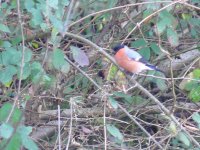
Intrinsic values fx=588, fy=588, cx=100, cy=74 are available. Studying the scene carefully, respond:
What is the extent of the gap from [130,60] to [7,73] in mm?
1198

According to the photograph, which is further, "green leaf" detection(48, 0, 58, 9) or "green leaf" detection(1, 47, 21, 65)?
"green leaf" detection(1, 47, 21, 65)

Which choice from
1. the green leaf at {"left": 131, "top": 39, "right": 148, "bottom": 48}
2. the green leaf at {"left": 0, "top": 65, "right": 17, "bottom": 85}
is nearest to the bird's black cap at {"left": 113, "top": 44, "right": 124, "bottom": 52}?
the green leaf at {"left": 131, "top": 39, "right": 148, "bottom": 48}

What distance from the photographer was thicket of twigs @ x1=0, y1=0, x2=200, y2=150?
2.86 m

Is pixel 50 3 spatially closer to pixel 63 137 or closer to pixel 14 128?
pixel 14 128

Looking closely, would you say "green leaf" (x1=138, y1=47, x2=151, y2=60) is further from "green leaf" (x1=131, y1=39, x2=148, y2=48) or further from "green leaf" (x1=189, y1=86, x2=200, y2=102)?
"green leaf" (x1=189, y1=86, x2=200, y2=102)

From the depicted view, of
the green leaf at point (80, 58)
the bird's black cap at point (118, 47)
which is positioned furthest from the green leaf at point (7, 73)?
the bird's black cap at point (118, 47)

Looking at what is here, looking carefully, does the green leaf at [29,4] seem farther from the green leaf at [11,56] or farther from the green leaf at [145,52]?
the green leaf at [145,52]

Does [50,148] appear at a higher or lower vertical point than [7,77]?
lower

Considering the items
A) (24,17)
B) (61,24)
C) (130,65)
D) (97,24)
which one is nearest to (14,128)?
(61,24)

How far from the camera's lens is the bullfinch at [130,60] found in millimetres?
3496

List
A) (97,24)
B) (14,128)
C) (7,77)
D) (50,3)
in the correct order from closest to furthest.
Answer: (14,128), (50,3), (7,77), (97,24)

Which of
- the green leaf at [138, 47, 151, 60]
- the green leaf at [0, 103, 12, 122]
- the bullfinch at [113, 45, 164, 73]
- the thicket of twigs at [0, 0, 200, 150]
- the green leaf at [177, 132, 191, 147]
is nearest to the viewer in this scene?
the green leaf at [0, 103, 12, 122]

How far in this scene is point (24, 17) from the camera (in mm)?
3289

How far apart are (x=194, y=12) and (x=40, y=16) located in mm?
1686
